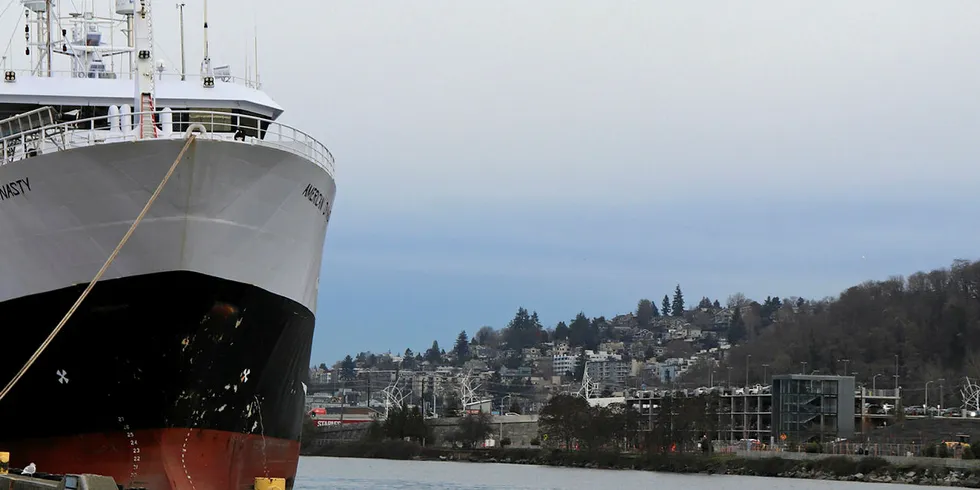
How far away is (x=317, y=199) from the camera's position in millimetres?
28250

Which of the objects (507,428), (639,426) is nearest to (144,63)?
(639,426)

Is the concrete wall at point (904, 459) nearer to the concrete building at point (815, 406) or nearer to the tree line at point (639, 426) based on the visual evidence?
the tree line at point (639, 426)

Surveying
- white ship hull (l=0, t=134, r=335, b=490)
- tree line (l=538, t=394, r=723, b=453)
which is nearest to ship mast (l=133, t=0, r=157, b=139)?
white ship hull (l=0, t=134, r=335, b=490)

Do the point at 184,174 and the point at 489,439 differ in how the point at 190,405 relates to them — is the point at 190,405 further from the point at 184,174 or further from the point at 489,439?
the point at 489,439

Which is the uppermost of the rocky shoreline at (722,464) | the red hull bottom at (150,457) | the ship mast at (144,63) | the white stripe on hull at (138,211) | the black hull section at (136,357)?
the ship mast at (144,63)

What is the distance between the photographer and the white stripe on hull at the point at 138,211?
24.5 m

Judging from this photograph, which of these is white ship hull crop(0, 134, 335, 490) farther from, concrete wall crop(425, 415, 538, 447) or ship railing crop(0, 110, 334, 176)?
concrete wall crop(425, 415, 538, 447)

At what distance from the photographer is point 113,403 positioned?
81.2 feet

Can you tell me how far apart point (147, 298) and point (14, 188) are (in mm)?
3552

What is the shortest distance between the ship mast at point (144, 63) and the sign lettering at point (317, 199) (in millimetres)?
3175

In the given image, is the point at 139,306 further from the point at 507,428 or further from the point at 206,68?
the point at 507,428

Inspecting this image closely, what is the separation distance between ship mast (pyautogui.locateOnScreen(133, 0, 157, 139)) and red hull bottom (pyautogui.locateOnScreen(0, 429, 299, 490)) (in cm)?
569

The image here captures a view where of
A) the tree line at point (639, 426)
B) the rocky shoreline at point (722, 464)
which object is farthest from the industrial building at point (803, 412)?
the rocky shoreline at point (722, 464)

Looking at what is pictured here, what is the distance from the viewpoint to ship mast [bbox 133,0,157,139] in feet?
86.0
